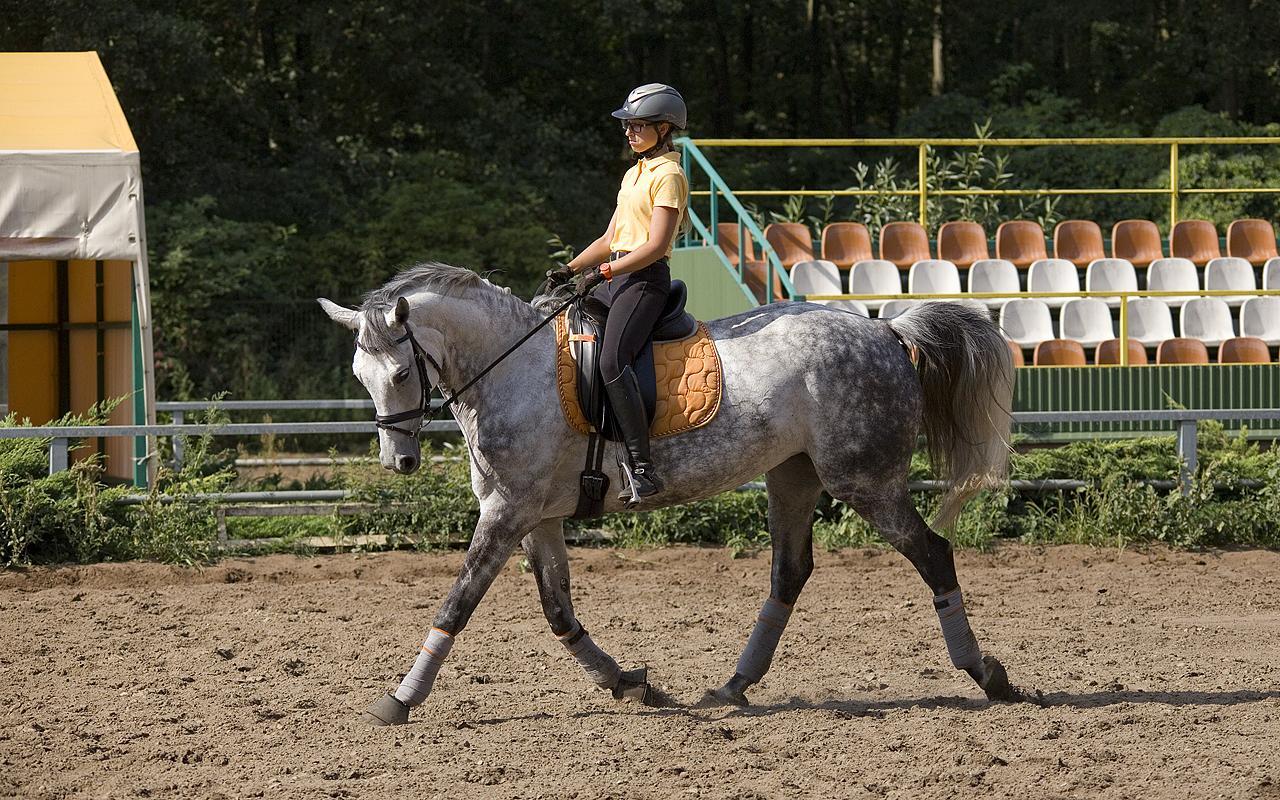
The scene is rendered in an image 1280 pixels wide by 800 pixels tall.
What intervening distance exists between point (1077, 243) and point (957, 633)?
1000 cm

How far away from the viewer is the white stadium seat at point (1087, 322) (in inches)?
538

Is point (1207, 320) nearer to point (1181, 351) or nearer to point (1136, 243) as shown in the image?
point (1181, 351)

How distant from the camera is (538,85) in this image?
1220 inches

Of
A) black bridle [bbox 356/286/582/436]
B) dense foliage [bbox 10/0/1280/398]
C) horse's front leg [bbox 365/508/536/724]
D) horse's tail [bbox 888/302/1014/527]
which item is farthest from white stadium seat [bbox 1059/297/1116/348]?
horse's front leg [bbox 365/508/536/724]

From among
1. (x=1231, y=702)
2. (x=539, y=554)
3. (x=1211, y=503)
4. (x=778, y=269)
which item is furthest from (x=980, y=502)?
(x=539, y=554)

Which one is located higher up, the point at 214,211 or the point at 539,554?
the point at 214,211

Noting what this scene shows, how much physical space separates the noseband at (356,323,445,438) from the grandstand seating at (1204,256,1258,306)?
432 inches

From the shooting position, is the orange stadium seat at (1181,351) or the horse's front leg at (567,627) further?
the orange stadium seat at (1181,351)

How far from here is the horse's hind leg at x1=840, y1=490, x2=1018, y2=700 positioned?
20.8 ft

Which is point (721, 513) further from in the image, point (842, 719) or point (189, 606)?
point (842, 719)

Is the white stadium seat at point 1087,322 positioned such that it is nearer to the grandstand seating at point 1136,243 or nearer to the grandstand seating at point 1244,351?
the grandstand seating at point 1244,351

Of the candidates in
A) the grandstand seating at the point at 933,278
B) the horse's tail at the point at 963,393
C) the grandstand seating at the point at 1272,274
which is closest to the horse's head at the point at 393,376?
the horse's tail at the point at 963,393

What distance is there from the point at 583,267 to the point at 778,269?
20.1 feet

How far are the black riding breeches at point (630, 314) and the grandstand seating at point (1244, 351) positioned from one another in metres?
9.17
